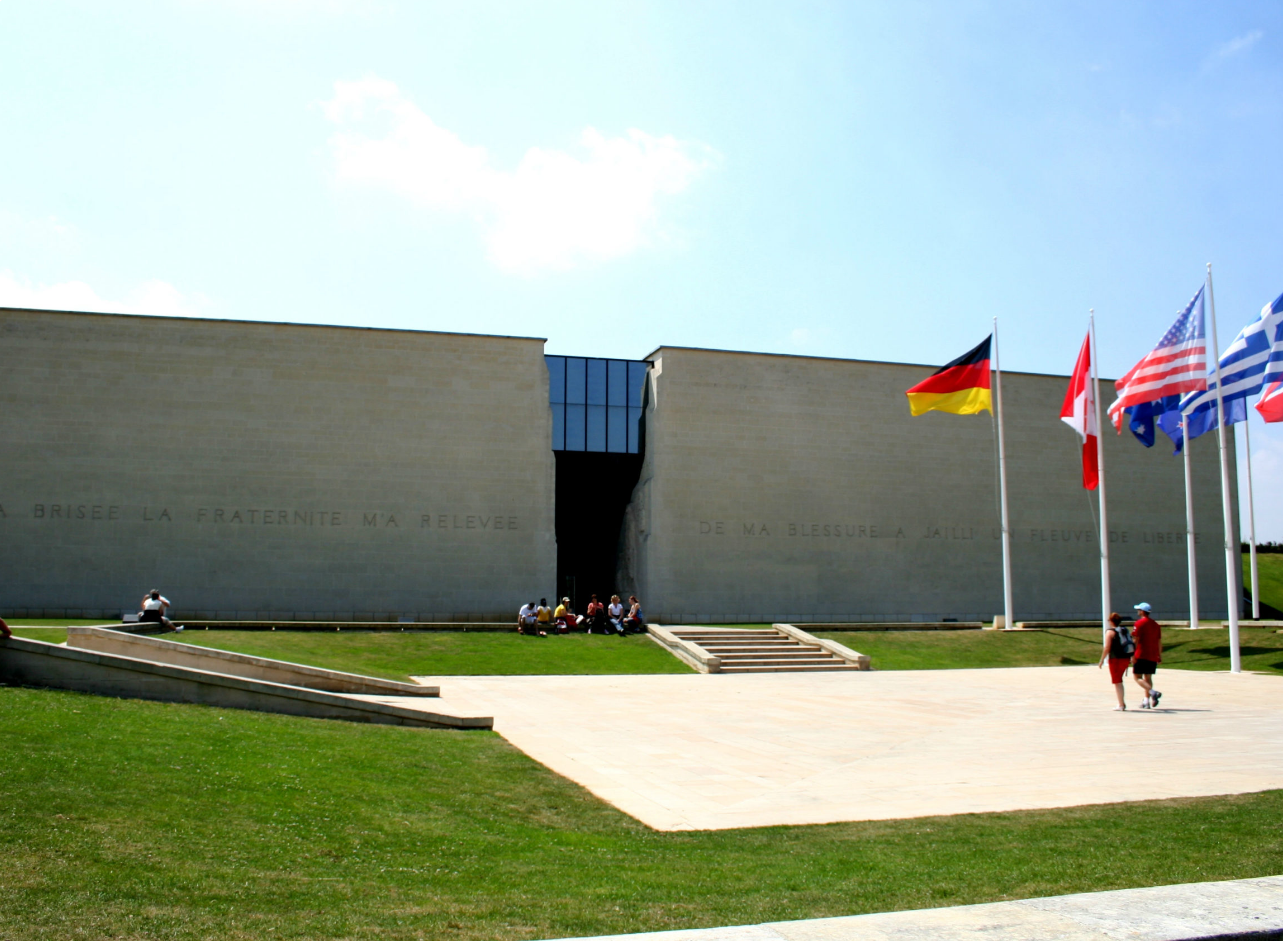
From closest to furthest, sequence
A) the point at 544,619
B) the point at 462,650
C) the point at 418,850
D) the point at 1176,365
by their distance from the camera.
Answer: the point at 418,850, the point at 1176,365, the point at 462,650, the point at 544,619

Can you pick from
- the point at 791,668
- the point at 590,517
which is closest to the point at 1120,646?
the point at 791,668

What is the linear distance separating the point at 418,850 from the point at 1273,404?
21.0 meters

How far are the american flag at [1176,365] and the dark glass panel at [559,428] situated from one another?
54.9 ft

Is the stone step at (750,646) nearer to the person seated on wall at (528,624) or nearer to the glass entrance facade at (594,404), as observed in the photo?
the person seated on wall at (528,624)

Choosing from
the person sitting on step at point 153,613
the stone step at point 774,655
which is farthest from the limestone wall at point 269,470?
the stone step at point 774,655

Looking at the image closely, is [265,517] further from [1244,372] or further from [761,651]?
[1244,372]

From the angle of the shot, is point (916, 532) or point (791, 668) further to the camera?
point (916, 532)

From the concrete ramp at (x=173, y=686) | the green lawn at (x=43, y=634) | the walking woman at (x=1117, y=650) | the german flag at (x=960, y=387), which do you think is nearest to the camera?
the concrete ramp at (x=173, y=686)

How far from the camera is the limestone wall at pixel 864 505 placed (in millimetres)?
32531

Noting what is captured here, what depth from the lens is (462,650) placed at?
80.2 feet

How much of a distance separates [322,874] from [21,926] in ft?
4.98

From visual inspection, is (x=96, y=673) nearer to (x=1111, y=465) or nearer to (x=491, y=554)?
(x=491, y=554)

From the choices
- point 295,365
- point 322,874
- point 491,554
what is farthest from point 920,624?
point 322,874

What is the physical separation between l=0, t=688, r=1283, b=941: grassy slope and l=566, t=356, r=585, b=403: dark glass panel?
24.5 metres
